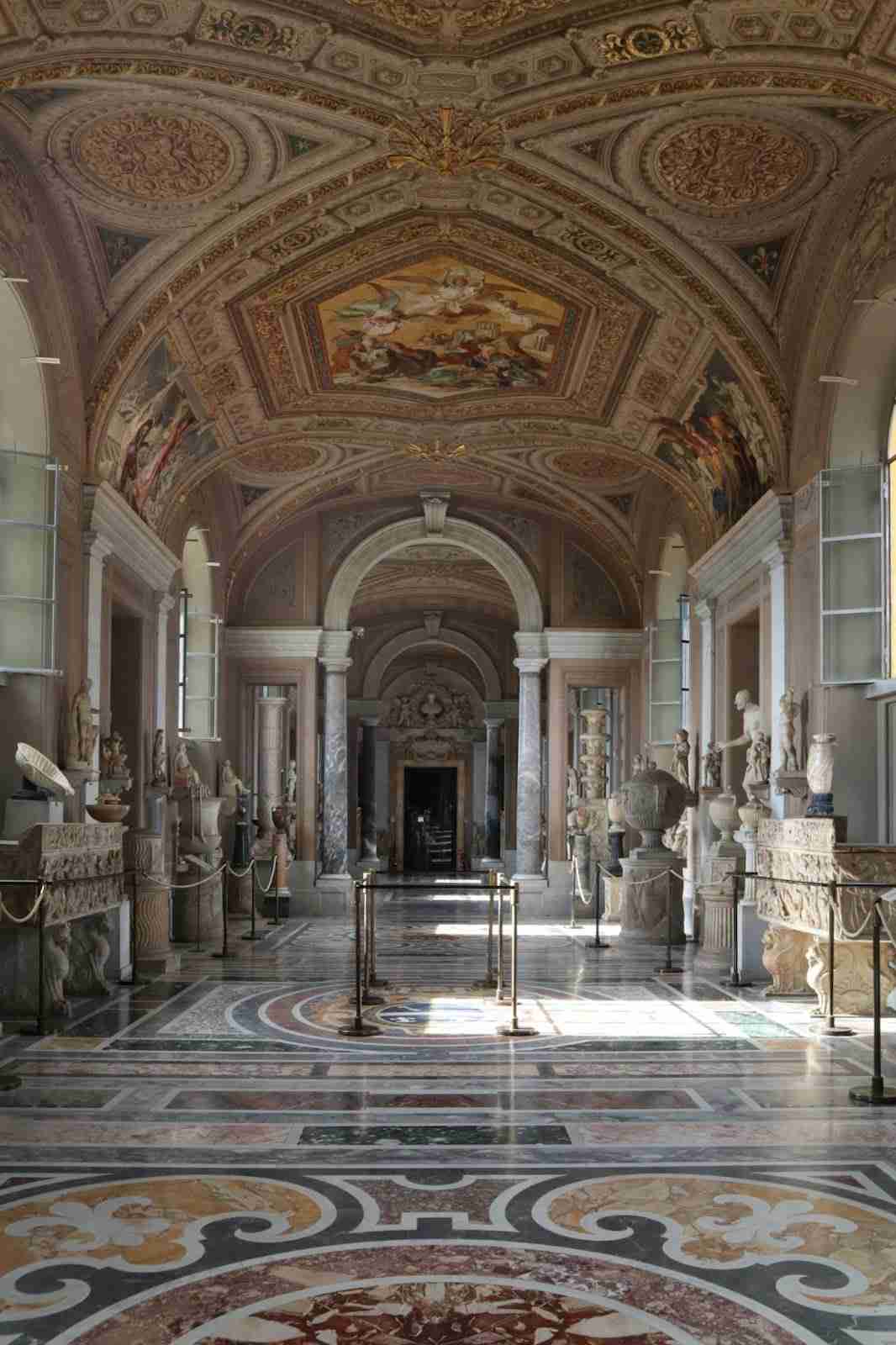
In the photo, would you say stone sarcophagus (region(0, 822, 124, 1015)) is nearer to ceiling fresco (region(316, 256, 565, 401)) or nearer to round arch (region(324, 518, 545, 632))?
ceiling fresco (region(316, 256, 565, 401))

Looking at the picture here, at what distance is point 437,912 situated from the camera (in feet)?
79.4

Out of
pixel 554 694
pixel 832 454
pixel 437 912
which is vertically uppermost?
pixel 832 454

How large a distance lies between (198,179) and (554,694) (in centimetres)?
1326

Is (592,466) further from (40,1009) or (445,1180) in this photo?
(445,1180)

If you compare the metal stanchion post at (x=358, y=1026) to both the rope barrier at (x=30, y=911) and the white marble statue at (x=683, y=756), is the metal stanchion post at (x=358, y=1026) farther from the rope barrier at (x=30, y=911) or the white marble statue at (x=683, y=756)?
the white marble statue at (x=683, y=756)

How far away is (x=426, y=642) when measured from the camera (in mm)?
38438

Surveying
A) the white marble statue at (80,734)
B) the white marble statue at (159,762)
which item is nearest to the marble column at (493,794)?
the white marble statue at (159,762)

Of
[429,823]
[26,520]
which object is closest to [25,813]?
[26,520]

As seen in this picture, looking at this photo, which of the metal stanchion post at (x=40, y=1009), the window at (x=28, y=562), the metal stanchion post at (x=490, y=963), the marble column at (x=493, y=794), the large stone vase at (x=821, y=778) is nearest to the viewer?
the metal stanchion post at (x=40, y=1009)

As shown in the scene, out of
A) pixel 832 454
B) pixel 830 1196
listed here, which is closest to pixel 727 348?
pixel 832 454

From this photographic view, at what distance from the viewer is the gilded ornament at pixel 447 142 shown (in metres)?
12.2

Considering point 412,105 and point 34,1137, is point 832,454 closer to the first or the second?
point 412,105

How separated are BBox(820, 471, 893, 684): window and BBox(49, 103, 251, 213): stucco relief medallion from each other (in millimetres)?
6304

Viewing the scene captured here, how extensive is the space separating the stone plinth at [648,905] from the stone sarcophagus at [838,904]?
19.0 feet
